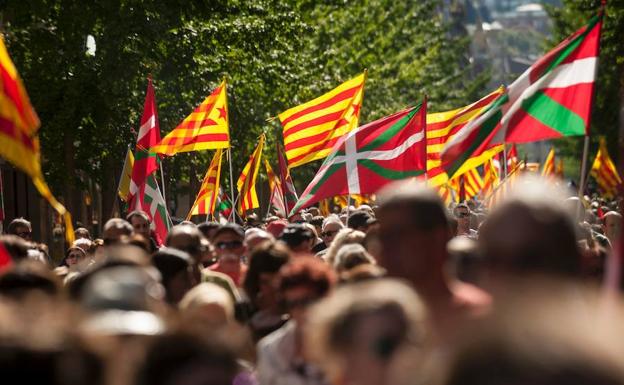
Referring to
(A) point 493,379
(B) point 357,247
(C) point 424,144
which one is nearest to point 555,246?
(A) point 493,379

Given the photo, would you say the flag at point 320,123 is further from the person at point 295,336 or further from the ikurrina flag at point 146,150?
the person at point 295,336

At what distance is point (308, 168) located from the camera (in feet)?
160

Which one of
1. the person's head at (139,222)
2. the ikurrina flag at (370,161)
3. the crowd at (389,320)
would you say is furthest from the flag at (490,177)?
the crowd at (389,320)

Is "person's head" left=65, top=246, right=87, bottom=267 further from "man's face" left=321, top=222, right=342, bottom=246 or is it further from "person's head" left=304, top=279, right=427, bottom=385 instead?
"person's head" left=304, top=279, right=427, bottom=385

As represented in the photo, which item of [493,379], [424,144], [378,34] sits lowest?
[493,379]

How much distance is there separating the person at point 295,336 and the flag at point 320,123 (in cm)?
970

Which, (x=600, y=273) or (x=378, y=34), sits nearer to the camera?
(x=600, y=273)

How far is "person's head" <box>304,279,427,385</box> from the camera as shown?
12.4ft

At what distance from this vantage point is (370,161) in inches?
543

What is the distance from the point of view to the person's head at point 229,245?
9.01 metres

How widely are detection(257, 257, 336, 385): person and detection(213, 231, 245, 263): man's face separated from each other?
3.11 m

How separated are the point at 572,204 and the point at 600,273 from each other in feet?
17.7

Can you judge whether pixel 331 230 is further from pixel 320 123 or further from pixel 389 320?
pixel 389 320

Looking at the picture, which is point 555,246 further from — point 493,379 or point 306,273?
point 306,273
